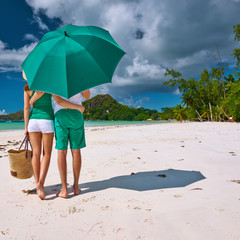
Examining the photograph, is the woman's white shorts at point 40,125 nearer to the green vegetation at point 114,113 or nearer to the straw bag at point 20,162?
the straw bag at point 20,162

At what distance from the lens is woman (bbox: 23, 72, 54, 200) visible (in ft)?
8.24

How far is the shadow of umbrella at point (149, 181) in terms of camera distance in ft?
9.29

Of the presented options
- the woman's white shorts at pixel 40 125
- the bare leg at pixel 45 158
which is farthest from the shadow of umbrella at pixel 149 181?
the woman's white shorts at pixel 40 125

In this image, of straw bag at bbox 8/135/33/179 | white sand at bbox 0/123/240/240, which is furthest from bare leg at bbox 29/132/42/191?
white sand at bbox 0/123/240/240

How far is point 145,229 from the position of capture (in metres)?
1.70

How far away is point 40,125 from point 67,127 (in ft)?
1.20

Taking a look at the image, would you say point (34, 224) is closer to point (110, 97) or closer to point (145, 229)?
point (145, 229)

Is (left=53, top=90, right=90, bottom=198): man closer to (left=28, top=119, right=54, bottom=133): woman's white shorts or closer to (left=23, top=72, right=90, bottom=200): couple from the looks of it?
(left=23, top=72, right=90, bottom=200): couple

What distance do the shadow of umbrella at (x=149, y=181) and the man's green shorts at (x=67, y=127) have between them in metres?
0.82

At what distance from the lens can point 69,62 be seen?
7.17ft

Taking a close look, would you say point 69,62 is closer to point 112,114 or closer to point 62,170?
point 62,170

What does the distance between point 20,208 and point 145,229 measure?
5.27 feet

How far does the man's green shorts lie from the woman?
0.43ft

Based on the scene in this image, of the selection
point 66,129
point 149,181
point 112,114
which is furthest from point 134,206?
point 112,114
